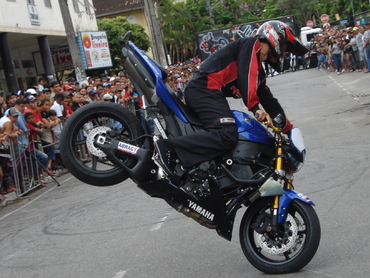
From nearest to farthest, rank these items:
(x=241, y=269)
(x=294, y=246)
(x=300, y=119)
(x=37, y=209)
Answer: (x=294, y=246) → (x=241, y=269) → (x=37, y=209) → (x=300, y=119)

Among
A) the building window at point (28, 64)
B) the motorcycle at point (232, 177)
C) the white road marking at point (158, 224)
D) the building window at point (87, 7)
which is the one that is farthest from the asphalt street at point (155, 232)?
the building window at point (87, 7)

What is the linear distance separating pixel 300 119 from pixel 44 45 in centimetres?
1621

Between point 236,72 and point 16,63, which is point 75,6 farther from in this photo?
point 236,72

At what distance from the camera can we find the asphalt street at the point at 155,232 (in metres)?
5.14

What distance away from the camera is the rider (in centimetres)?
473

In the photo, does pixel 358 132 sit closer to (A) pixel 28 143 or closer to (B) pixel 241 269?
(A) pixel 28 143

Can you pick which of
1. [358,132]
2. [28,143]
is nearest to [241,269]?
[358,132]

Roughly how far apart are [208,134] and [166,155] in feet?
1.23

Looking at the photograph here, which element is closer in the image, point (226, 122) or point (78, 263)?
point (226, 122)

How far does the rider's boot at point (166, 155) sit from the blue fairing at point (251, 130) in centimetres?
57

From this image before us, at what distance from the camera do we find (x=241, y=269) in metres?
4.98

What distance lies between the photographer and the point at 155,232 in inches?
264

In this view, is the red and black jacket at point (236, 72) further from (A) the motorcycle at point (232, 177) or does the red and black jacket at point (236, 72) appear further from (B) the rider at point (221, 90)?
(A) the motorcycle at point (232, 177)

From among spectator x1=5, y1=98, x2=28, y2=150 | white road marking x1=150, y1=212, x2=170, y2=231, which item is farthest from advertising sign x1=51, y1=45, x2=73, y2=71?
white road marking x1=150, y1=212, x2=170, y2=231
